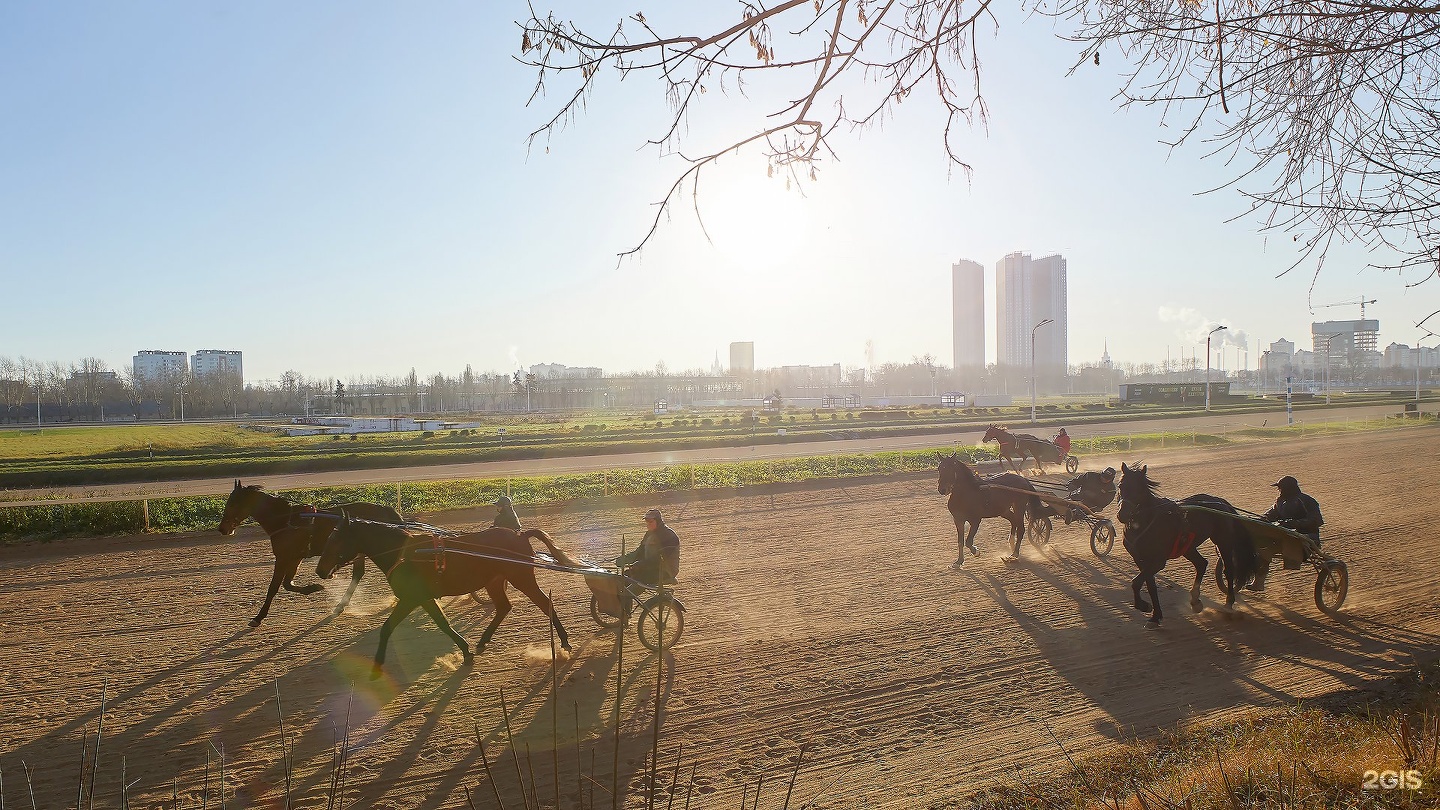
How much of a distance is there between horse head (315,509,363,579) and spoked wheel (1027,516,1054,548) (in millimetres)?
9657

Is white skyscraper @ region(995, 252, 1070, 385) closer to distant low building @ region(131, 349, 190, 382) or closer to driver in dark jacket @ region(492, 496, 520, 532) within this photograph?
driver in dark jacket @ region(492, 496, 520, 532)

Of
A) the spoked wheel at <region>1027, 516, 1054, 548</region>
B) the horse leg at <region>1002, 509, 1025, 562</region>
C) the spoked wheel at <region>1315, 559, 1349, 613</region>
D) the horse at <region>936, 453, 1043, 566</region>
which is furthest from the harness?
the spoked wheel at <region>1027, 516, 1054, 548</region>

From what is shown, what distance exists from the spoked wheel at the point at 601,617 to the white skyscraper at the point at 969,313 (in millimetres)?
78088

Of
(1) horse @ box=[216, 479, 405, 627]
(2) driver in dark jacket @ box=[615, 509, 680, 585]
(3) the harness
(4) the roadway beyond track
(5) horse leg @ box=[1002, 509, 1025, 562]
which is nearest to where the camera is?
(2) driver in dark jacket @ box=[615, 509, 680, 585]

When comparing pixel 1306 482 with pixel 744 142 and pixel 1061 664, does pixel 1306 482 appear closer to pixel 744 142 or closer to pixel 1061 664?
pixel 1061 664

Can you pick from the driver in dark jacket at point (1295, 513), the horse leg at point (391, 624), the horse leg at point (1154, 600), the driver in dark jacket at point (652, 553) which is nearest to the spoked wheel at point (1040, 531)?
the driver in dark jacket at point (1295, 513)

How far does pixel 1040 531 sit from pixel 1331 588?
398 centimetres

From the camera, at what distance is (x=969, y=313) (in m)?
136

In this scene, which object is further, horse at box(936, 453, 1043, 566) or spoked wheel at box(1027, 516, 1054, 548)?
spoked wheel at box(1027, 516, 1054, 548)

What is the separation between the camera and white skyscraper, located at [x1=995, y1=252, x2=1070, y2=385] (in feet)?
349

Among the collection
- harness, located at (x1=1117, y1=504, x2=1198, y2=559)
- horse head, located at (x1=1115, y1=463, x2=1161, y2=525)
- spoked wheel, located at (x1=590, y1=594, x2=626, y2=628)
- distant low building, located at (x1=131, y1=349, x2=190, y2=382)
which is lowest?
spoked wheel, located at (x1=590, y1=594, x2=626, y2=628)

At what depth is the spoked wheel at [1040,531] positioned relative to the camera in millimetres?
12395

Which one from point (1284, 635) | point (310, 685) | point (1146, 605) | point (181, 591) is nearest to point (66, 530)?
point (181, 591)

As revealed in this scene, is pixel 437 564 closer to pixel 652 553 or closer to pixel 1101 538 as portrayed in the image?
pixel 652 553
